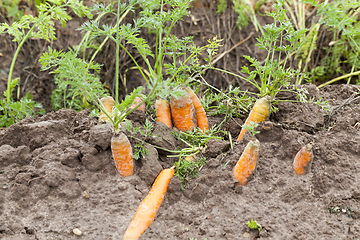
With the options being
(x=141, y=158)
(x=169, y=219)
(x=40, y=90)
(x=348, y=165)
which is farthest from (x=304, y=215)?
(x=40, y=90)

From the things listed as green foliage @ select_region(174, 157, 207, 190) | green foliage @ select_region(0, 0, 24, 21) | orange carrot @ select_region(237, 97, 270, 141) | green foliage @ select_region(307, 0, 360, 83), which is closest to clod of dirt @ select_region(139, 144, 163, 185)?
green foliage @ select_region(174, 157, 207, 190)

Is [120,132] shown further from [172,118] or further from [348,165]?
[348,165]

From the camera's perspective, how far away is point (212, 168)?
6.56ft

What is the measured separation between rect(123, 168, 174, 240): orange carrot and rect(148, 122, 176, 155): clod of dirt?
21cm

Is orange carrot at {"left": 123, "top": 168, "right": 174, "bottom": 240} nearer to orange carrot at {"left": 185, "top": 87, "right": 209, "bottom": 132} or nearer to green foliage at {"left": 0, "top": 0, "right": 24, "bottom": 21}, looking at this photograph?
orange carrot at {"left": 185, "top": 87, "right": 209, "bottom": 132}

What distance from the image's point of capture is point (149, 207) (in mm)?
1808

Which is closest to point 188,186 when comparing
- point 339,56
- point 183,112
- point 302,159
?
point 183,112

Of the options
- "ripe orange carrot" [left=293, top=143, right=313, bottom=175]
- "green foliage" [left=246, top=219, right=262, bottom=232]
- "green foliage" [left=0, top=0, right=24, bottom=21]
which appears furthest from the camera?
"green foliage" [left=0, top=0, right=24, bottom=21]

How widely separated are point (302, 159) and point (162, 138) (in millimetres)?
929

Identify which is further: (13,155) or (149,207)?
(13,155)

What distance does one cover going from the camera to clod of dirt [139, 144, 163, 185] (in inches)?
78.9

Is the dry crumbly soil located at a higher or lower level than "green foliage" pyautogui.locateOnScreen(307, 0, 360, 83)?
lower

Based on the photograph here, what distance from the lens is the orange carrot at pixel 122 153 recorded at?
1.88 metres

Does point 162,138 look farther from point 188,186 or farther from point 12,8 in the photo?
point 12,8
